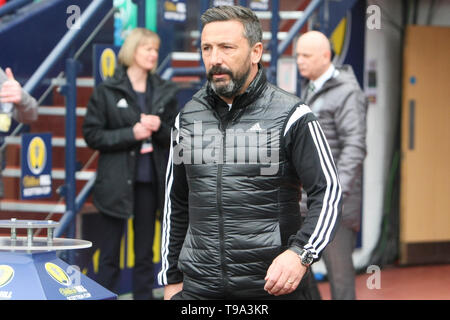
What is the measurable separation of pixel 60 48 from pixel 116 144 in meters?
0.76

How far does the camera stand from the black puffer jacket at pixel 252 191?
3926 millimetres

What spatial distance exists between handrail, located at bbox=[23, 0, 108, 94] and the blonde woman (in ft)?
1.12

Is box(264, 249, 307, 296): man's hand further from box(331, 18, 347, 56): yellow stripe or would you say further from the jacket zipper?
box(331, 18, 347, 56): yellow stripe

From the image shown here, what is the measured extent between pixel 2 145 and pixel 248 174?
308 cm

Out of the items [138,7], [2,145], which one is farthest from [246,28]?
[138,7]

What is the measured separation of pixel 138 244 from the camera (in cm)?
706

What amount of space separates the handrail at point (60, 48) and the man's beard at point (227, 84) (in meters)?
2.40

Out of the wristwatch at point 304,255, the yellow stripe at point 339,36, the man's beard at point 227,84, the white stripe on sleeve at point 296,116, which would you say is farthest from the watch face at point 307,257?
the yellow stripe at point 339,36

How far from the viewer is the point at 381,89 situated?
32.8 ft

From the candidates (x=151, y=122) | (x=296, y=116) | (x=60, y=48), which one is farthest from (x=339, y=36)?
(x=296, y=116)

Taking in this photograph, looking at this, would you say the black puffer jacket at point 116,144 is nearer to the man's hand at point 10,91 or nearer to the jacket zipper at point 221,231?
the man's hand at point 10,91

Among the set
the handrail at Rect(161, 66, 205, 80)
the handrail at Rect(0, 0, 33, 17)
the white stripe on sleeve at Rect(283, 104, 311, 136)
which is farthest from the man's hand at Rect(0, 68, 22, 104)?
the handrail at Rect(161, 66, 205, 80)

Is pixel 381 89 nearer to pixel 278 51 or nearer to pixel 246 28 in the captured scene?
pixel 278 51

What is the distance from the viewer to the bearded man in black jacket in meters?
3.93
